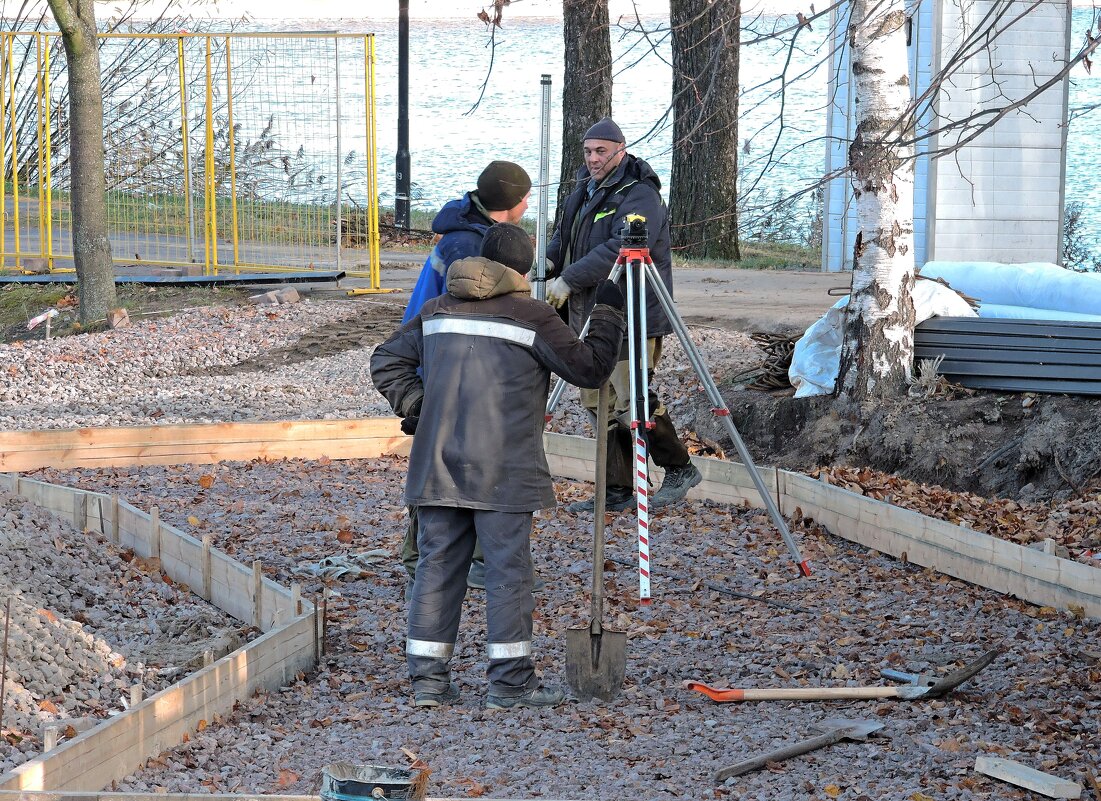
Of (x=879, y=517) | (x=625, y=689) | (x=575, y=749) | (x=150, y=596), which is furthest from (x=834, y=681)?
(x=150, y=596)

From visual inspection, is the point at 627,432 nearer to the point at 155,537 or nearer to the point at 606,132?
the point at 606,132

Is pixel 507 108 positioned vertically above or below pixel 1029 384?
above

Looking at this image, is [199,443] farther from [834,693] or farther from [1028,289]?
[1028,289]

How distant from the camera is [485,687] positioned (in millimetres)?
4668

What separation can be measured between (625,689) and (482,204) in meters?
1.89

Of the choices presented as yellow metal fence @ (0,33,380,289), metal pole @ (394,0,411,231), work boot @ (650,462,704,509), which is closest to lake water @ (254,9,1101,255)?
metal pole @ (394,0,411,231)

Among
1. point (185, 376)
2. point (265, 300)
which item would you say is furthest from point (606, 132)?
point (265, 300)

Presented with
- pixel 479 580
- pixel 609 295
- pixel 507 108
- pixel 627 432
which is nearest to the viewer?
pixel 609 295

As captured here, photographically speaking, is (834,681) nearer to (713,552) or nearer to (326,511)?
(713,552)

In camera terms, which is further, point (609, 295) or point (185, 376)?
point (185, 376)

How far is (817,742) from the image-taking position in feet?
12.7

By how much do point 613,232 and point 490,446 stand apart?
218 cm

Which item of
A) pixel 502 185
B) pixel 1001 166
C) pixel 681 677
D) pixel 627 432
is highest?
pixel 1001 166

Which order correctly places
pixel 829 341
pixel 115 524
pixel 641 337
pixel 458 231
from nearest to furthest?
pixel 458 231 < pixel 641 337 < pixel 115 524 < pixel 829 341
